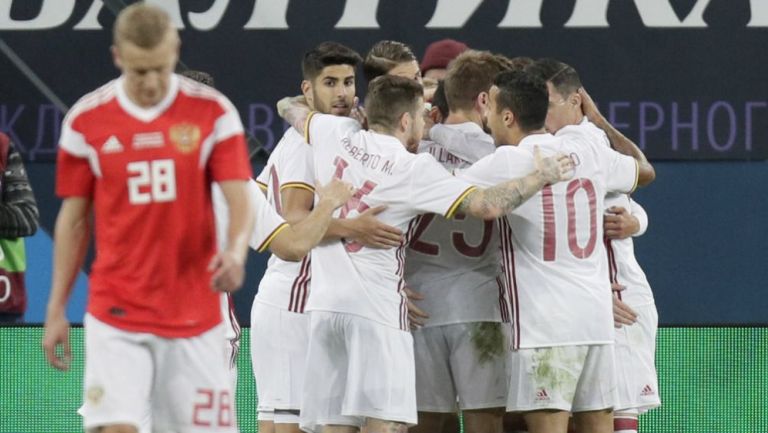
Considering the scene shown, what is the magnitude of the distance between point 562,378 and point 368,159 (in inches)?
43.2

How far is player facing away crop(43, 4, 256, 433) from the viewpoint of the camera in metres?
4.98

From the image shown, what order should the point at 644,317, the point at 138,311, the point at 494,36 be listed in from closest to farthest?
the point at 138,311 < the point at 644,317 < the point at 494,36

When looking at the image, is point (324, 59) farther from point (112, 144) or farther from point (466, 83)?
point (112, 144)

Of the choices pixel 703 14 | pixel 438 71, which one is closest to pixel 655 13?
pixel 703 14

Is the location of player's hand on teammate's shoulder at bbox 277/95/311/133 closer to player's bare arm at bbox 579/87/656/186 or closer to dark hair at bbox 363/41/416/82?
dark hair at bbox 363/41/416/82

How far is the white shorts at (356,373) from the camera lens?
20.8 ft

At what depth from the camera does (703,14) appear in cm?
1011

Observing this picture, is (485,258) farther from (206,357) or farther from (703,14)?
(703,14)

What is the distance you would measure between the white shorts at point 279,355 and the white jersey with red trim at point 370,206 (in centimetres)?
72

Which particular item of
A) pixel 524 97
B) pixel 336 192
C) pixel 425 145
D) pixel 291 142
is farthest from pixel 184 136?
pixel 425 145

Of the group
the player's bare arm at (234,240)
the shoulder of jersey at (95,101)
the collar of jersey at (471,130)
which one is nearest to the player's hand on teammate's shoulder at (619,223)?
the collar of jersey at (471,130)

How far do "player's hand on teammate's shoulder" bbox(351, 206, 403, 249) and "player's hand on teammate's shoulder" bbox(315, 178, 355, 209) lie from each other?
129mm

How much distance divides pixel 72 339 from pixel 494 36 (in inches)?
127

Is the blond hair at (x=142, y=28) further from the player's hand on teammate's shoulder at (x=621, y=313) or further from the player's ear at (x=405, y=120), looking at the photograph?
the player's hand on teammate's shoulder at (x=621, y=313)
